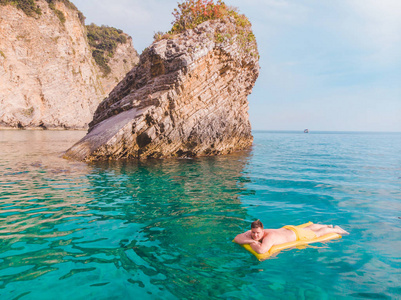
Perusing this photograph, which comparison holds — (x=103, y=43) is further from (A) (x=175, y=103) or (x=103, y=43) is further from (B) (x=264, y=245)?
(B) (x=264, y=245)

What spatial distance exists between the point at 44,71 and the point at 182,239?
67597mm

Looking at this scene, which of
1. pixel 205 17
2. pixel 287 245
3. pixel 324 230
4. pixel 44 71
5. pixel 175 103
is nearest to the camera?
pixel 287 245

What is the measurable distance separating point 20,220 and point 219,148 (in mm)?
17507

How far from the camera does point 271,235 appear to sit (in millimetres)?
5906

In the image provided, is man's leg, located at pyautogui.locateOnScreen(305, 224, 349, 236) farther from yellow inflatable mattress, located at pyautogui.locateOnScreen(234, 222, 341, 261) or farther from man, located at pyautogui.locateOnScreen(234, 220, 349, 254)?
yellow inflatable mattress, located at pyautogui.locateOnScreen(234, 222, 341, 261)

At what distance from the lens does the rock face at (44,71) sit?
175 ft

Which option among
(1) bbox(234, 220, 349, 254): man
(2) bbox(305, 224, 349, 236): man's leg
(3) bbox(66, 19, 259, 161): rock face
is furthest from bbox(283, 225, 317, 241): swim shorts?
(3) bbox(66, 19, 259, 161): rock face

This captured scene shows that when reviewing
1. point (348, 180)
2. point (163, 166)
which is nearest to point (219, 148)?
point (163, 166)

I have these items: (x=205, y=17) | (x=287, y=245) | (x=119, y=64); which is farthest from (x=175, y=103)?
(x=119, y=64)

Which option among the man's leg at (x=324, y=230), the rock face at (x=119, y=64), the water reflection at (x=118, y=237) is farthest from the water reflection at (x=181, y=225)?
the rock face at (x=119, y=64)

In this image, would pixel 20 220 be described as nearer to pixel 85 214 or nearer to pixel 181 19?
pixel 85 214

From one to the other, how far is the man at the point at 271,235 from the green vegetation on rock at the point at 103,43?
9180 cm

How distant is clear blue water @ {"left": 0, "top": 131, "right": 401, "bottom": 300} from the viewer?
4418 millimetres

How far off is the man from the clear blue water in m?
0.28
